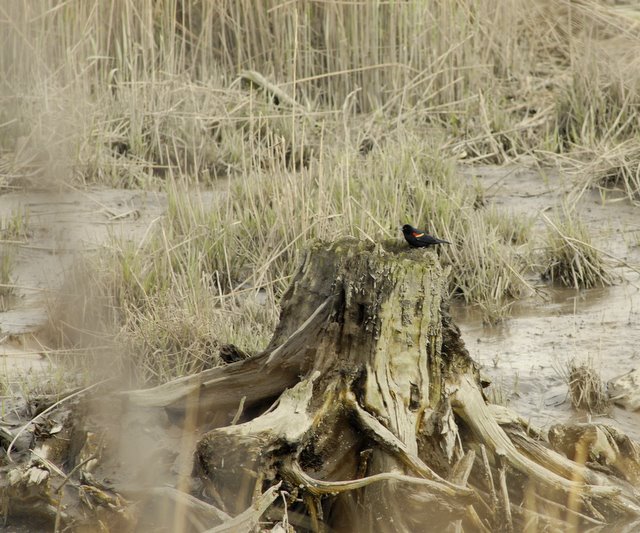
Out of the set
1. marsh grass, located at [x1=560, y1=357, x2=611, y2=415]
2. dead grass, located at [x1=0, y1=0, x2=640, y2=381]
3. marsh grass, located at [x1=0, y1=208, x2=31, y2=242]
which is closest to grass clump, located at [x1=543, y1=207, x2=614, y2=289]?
dead grass, located at [x1=0, y1=0, x2=640, y2=381]

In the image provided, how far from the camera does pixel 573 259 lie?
609 cm

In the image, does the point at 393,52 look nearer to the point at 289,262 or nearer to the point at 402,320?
the point at 289,262

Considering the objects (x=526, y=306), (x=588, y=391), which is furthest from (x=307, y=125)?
(x=588, y=391)

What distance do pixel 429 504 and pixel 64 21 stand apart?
5.37m

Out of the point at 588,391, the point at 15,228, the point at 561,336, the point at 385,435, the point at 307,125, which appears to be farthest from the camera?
the point at 307,125

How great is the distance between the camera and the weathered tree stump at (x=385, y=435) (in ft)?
11.9

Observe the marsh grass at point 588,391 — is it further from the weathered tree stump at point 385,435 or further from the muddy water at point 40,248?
the muddy water at point 40,248

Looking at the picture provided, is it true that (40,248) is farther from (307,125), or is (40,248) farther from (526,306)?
(526,306)

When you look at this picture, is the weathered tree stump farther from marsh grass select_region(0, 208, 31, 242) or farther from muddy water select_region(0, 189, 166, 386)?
marsh grass select_region(0, 208, 31, 242)

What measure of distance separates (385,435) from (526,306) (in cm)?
244

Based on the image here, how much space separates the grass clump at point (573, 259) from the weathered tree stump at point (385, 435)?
2.24 metres

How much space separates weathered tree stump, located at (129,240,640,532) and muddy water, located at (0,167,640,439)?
0.78 metres

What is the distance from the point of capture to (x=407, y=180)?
645 centimetres

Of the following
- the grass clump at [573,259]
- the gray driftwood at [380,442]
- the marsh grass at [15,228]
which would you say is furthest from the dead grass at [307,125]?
the gray driftwood at [380,442]
